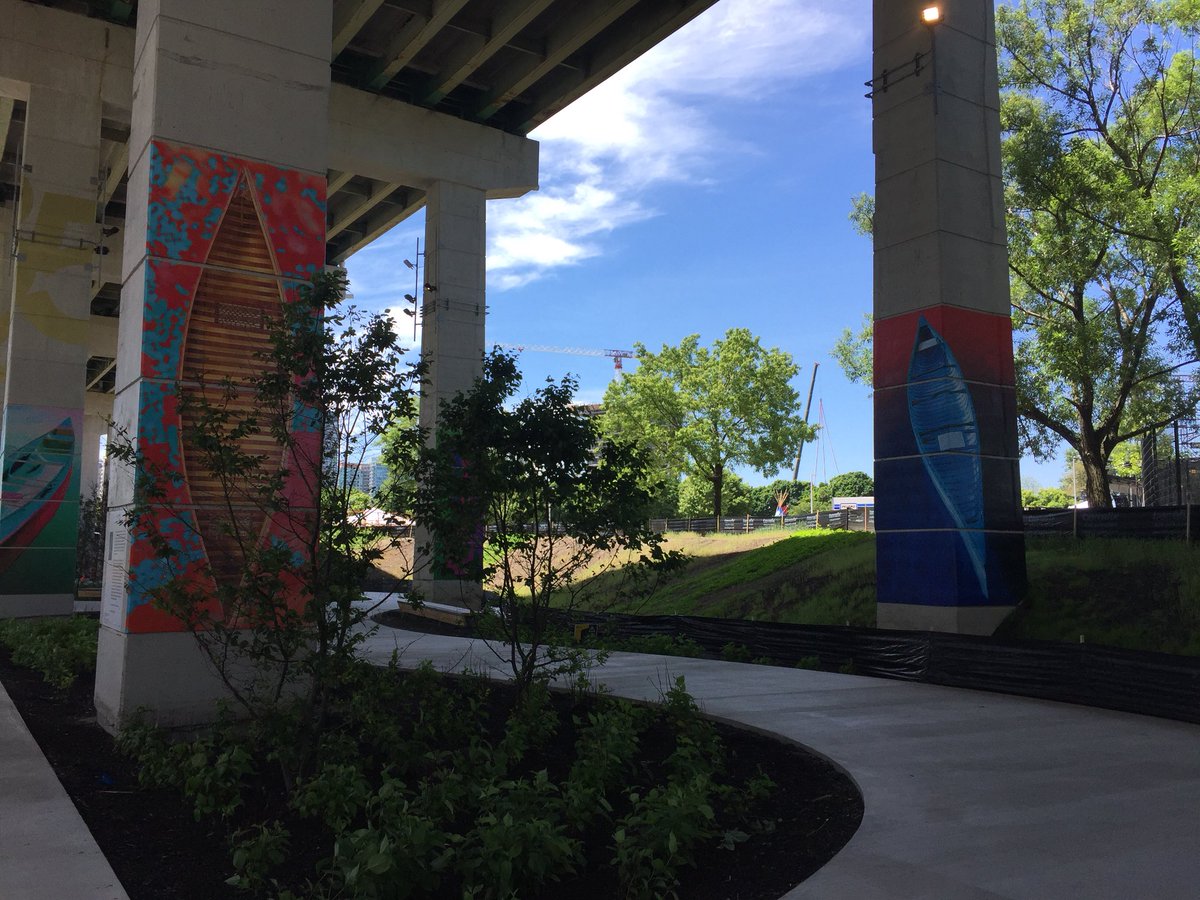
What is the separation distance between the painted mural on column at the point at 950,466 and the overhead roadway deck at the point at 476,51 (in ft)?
37.5

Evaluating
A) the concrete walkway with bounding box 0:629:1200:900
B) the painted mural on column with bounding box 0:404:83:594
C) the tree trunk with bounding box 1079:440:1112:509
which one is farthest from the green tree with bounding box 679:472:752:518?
the concrete walkway with bounding box 0:629:1200:900

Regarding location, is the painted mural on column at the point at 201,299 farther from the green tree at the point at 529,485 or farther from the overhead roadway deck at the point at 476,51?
the overhead roadway deck at the point at 476,51

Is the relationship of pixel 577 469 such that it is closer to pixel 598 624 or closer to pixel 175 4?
pixel 175 4

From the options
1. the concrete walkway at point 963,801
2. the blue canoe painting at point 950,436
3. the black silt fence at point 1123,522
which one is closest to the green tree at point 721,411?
the black silt fence at point 1123,522

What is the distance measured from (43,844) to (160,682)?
3.00m

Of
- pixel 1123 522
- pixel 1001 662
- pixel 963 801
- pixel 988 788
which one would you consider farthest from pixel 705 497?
pixel 963 801

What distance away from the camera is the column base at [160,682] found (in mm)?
7445

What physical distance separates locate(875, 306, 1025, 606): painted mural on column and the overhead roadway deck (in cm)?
1143

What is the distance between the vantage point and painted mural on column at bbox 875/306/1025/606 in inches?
503

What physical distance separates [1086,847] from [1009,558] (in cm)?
921

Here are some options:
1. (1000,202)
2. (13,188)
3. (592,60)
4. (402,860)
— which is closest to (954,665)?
(1000,202)

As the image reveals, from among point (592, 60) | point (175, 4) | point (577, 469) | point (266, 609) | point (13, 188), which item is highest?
point (592, 60)

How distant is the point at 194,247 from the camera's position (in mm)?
8148

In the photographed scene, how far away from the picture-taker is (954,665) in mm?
10617
